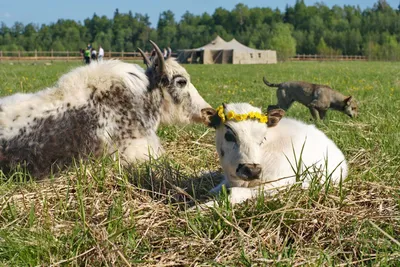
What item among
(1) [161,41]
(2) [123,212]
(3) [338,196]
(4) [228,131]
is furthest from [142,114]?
(1) [161,41]

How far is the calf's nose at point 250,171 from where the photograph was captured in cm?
366

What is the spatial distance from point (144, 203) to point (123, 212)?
0.75ft

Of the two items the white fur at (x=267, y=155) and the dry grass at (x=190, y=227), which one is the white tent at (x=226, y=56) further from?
the dry grass at (x=190, y=227)

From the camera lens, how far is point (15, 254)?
116 inches

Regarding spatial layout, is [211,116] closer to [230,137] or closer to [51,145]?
[230,137]

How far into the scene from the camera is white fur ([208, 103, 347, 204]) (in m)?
3.79

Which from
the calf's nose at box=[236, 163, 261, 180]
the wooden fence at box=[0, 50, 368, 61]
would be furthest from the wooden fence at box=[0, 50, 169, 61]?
the calf's nose at box=[236, 163, 261, 180]

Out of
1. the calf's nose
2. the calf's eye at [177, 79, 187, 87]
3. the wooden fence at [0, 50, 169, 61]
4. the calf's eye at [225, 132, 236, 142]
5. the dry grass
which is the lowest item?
the dry grass

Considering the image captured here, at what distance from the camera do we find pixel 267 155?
4086 mm

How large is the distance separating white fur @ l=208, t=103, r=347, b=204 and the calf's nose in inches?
2.0

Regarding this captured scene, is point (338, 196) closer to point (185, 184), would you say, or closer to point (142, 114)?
point (185, 184)

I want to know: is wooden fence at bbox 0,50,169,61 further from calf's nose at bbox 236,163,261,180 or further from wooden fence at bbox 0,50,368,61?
calf's nose at bbox 236,163,261,180

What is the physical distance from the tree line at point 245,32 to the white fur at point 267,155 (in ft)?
253

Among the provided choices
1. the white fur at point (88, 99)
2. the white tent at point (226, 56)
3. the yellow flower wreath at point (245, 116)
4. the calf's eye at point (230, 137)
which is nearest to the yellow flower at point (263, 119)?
the yellow flower wreath at point (245, 116)
